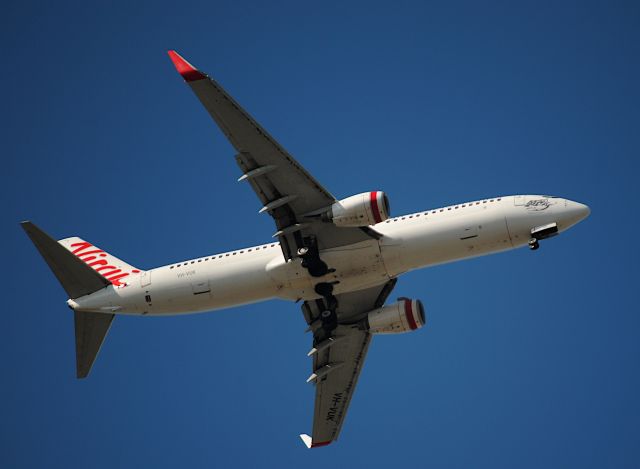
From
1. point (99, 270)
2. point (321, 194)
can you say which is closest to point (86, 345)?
point (99, 270)

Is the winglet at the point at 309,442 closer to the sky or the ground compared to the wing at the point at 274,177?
closer to the ground

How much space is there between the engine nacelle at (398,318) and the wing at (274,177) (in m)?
6.81

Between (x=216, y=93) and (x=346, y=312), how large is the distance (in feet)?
→ 64.0

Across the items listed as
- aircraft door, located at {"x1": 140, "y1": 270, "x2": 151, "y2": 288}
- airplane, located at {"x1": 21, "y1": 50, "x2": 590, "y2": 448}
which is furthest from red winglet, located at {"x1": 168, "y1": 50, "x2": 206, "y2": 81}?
aircraft door, located at {"x1": 140, "y1": 270, "x2": 151, "y2": 288}

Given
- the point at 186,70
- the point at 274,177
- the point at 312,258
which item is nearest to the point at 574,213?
the point at 312,258

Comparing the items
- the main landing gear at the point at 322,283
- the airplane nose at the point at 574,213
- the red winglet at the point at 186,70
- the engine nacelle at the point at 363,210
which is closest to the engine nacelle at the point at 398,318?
the main landing gear at the point at 322,283

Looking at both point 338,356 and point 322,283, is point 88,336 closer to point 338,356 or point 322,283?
point 322,283

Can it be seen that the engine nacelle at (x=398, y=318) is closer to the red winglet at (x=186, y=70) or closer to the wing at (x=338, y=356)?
the wing at (x=338, y=356)

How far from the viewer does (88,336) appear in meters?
60.5

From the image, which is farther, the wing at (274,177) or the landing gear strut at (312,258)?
the landing gear strut at (312,258)

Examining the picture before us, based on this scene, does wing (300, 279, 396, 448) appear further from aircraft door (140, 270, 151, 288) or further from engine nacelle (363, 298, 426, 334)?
aircraft door (140, 270, 151, 288)

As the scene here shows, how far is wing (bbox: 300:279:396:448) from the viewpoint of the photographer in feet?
207

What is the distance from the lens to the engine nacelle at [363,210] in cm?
5434

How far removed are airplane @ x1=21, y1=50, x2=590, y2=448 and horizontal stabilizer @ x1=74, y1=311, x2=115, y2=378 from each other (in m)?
0.06
